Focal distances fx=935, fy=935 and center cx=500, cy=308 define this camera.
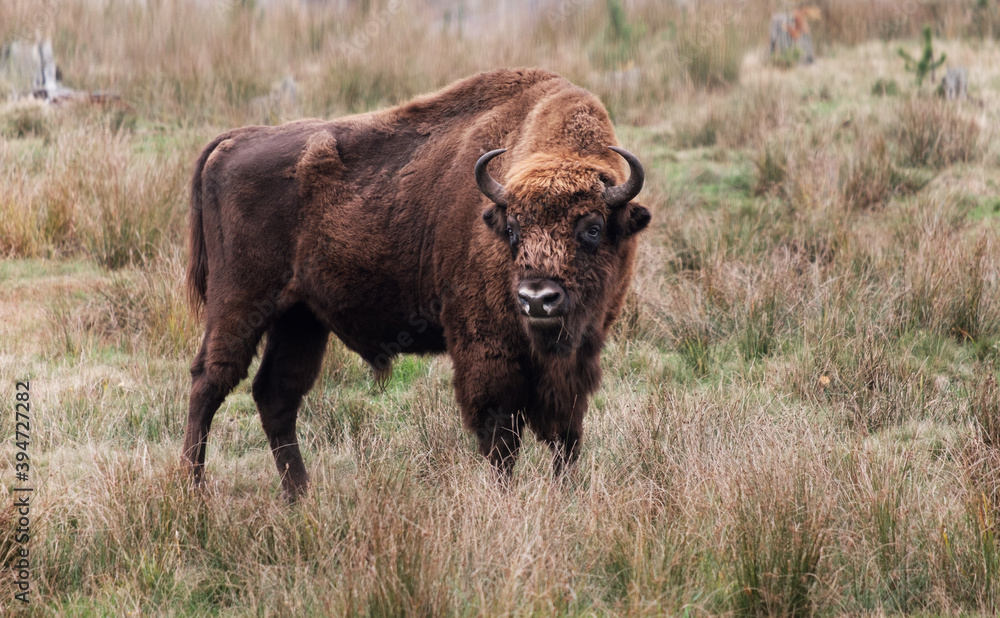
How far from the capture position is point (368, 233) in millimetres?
4719

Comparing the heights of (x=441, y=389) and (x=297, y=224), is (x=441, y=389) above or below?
below

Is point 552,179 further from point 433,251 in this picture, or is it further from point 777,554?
point 777,554

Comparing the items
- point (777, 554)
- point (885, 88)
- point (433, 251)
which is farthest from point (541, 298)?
point (885, 88)

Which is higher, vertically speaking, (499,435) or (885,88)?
(885,88)

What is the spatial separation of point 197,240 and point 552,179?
2.22 meters

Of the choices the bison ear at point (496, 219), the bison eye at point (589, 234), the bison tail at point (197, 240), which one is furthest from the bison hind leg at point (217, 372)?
the bison eye at point (589, 234)

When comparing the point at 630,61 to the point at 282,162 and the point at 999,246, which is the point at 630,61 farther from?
the point at 282,162

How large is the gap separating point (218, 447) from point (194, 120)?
21.2ft

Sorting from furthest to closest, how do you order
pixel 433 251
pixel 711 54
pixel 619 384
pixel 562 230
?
pixel 711 54
pixel 619 384
pixel 433 251
pixel 562 230

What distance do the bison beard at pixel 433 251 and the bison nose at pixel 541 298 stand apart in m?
0.01

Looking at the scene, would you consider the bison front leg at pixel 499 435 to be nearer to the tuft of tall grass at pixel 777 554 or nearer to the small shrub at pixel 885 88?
the tuft of tall grass at pixel 777 554

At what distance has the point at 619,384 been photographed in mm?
5742

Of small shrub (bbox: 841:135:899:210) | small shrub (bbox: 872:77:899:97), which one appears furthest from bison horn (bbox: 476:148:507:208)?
small shrub (bbox: 872:77:899:97)

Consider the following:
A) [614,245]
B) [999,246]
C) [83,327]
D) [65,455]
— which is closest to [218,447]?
[65,455]
